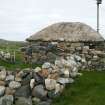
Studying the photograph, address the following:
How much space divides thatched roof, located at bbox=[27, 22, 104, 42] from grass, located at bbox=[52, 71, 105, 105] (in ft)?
23.8

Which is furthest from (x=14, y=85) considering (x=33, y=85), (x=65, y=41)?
(x=65, y=41)

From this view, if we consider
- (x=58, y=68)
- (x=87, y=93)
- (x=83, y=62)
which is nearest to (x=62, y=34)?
(x=83, y=62)

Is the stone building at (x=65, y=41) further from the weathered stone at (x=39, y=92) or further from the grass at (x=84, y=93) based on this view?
the weathered stone at (x=39, y=92)

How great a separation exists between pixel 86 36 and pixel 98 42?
873mm

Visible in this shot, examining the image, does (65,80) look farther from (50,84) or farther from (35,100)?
(35,100)

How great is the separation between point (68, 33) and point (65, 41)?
97cm

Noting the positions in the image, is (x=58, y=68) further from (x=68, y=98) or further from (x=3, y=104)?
(x=3, y=104)

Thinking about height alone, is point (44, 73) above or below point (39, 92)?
above

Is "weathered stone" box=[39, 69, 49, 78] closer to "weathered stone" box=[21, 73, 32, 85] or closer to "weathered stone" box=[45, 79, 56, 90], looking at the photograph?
"weathered stone" box=[21, 73, 32, 85]

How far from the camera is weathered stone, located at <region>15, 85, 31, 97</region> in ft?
50.9

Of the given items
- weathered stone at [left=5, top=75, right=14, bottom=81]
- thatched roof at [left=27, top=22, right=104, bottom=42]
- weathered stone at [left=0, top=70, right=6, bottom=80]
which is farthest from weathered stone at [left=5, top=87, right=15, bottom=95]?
thatched roof at [left=27, top=22, right=104, bottom=42]

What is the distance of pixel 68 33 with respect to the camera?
84.3 ft

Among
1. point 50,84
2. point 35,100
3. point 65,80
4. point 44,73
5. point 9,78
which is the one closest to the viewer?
point 35,100

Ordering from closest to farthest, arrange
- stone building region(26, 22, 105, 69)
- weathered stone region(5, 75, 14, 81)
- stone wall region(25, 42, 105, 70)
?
1. weathered stone region(5, 75, 14, 81)
2. stone wall region(25, 42, 105, 70)
3. stone building region(26, 22, 105, 69)
